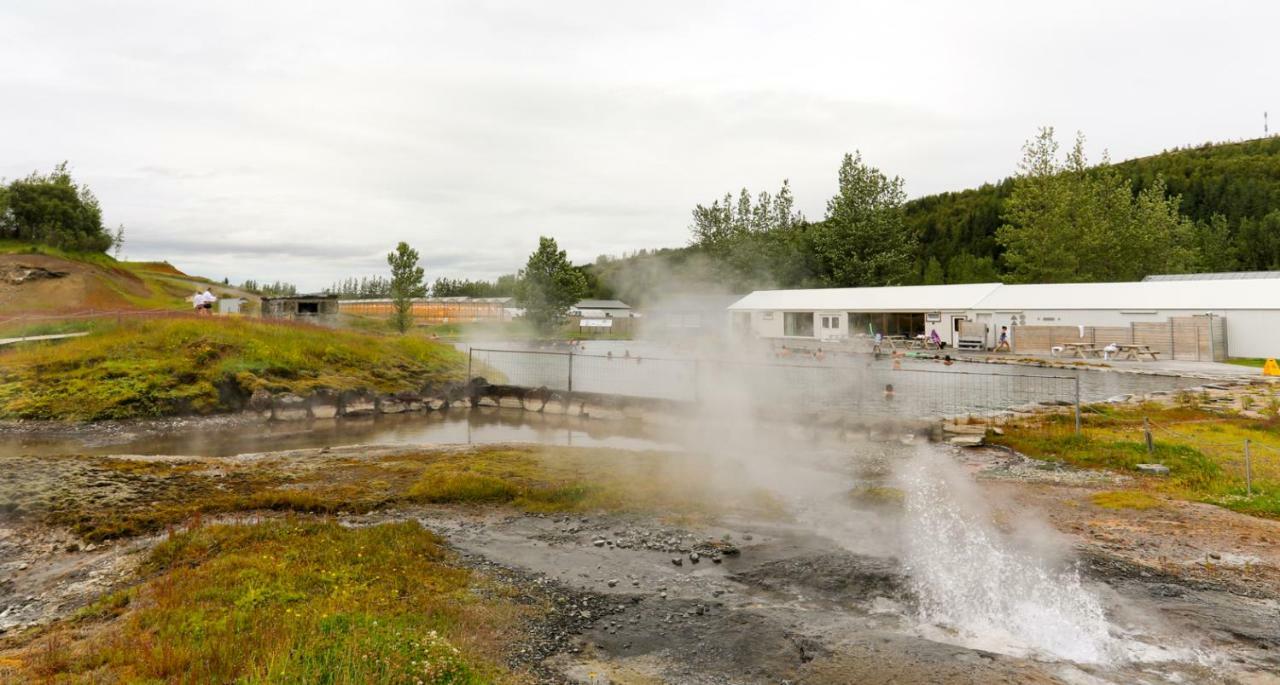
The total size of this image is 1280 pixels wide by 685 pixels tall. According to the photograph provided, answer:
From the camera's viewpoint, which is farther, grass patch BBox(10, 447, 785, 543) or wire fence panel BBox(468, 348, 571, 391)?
wire fence panel BBox(468, 348, 571, 391)

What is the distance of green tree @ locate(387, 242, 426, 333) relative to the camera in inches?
1705

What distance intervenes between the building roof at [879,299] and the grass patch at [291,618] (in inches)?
1742

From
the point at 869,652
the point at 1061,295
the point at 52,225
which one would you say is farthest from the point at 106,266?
the point at 1061,295

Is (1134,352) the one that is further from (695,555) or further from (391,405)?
(391,405)

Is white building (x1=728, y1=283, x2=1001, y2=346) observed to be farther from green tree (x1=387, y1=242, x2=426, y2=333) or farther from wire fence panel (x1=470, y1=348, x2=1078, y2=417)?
green tree (x1=387, y1=242, x2=426, y2=333)

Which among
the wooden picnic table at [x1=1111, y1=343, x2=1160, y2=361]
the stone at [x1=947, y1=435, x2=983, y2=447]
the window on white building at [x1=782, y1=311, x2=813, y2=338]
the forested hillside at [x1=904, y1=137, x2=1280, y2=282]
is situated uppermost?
the forested hillside at [x1=904, y1=137, x2=1280, y2=282]

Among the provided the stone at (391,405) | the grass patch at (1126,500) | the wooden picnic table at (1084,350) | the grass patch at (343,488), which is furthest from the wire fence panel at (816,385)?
the wooden picnic table at (1084,350)

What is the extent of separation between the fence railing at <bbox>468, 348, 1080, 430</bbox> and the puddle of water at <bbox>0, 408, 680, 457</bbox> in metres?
2.44

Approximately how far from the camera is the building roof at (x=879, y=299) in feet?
150

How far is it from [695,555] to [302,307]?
39447mm

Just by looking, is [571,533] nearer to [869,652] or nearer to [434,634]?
[434,634]

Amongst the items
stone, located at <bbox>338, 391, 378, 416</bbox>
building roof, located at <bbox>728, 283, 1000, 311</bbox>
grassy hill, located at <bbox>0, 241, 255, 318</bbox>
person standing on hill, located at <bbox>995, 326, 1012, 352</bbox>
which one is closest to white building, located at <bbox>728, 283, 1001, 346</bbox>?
building roof, located at <bbox>728, 283, 1000, 311</bbox>

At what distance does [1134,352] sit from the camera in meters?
35.3

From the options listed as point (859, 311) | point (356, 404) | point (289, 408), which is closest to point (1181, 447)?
point (356, 404)
